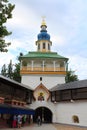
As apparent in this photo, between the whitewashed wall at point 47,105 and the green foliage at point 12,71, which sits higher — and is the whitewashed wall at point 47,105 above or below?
below

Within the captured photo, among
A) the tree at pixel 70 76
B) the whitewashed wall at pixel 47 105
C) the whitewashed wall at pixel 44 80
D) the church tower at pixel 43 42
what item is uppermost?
the church tower at pixel 43 42

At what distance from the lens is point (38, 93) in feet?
94.9

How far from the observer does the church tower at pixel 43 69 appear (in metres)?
30.4

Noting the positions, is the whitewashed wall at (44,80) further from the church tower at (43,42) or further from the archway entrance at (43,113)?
the church tower at (43,42)

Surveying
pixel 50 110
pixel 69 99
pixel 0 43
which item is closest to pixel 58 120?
pixel 50 110

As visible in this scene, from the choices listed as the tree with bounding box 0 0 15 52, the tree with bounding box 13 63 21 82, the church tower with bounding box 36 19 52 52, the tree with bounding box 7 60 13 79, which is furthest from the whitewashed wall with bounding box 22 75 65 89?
the tree with bounding box 0 0 15 52

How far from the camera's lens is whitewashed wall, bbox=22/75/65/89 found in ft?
99.5

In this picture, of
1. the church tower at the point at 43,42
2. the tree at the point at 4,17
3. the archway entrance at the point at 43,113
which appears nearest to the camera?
the tree at the point at 4,17

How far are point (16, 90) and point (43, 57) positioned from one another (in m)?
9.22

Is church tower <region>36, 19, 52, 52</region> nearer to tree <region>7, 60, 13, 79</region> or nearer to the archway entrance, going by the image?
the archway entrance

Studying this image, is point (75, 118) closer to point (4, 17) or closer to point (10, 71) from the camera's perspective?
point (4, 17)

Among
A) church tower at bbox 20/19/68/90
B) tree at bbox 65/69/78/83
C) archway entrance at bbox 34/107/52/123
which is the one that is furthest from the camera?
tree at bbox 65/69/78/83

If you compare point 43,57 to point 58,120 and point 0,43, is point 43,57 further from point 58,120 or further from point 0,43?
point 0,43

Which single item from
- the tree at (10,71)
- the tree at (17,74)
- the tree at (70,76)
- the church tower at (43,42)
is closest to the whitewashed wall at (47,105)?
the church tower at (43,42)
